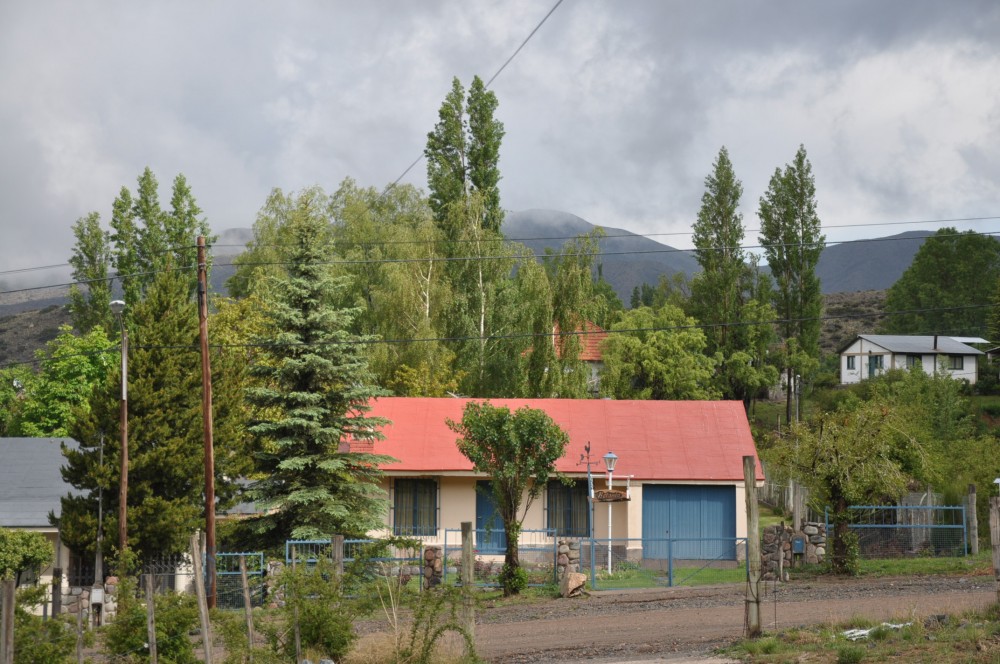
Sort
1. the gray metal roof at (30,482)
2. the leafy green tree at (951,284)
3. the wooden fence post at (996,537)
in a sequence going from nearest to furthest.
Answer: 1. the wooden fence post at (996,537)
2. the gray metal roof at (30,482)
3. the leafy green tree at (951,284)

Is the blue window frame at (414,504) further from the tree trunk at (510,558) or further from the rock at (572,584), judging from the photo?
the rock at (572,584)

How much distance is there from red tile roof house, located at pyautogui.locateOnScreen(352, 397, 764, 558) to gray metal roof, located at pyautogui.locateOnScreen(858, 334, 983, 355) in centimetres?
5691

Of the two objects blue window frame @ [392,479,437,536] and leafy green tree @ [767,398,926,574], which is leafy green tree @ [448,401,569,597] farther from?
blue window frame @ [392,479,437,536]

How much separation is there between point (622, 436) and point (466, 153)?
24.7m

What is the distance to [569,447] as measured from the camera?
3569cm

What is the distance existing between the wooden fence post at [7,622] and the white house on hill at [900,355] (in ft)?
259

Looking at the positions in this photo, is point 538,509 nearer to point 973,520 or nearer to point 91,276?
point 973,520

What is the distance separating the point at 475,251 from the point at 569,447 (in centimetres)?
1792

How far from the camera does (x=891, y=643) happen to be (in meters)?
16.3

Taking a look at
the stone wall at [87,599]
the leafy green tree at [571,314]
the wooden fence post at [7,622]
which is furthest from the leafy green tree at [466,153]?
the wooden fence post at [7,622]

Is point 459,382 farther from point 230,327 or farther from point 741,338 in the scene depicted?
point 741,338

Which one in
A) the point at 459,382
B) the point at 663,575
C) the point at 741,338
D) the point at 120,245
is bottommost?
the point at 663,575

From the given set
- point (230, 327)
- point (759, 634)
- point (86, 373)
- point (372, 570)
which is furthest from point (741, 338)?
point (759, 634)

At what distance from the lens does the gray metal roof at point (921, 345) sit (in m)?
86.5
